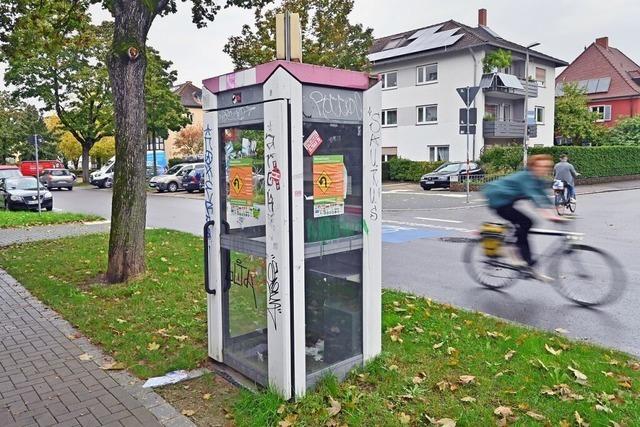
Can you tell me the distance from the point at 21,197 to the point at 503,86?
92.0 feet

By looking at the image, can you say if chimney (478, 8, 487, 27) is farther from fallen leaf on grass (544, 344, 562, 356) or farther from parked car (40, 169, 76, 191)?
fallen leaf on grass (544, 344, 562, 356)

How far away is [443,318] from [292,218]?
8.85 feet

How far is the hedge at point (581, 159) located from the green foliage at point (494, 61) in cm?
749

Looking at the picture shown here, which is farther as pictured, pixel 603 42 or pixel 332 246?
pixel 603 42

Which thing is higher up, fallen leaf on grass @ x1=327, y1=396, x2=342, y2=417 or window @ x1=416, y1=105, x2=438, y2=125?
window @ x1=416, y1=105, x2=438, y2=125

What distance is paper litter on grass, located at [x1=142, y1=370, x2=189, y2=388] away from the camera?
414cm

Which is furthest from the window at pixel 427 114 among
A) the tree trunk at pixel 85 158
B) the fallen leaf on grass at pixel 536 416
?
the fallen leaf on grass at pixel 536 416

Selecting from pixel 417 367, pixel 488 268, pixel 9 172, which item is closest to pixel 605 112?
pixel 9 172

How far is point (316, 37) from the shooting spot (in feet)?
102

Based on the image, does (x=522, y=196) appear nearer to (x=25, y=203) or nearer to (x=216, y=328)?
(x=216, y=328)

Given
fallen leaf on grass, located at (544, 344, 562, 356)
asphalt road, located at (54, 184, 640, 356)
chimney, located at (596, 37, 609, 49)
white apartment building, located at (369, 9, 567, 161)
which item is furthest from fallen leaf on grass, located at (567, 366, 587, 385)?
chimney, located at (596, 37, 609, 49)

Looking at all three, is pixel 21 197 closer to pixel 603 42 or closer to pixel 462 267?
pixel 462 267

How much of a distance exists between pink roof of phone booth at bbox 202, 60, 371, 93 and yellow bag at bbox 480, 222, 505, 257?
12.5 feet

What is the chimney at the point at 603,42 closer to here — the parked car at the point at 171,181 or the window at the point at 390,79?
the window at the point at 390,79
